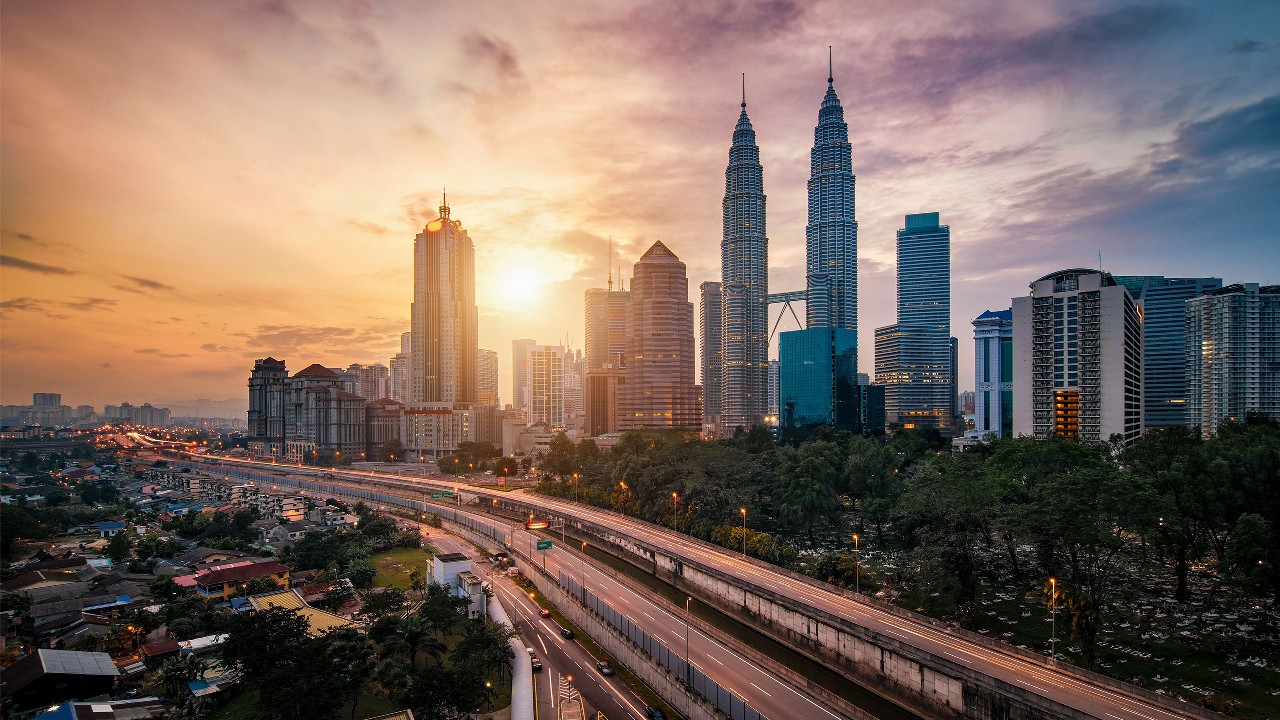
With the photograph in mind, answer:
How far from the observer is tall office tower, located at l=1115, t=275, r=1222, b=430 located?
406ft

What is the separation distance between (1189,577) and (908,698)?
100 ft

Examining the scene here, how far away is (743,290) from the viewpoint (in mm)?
178000

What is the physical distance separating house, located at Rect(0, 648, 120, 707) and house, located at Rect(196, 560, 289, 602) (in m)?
12.0

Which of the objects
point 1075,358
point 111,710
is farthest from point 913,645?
point 1075,358

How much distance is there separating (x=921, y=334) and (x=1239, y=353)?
76.4m

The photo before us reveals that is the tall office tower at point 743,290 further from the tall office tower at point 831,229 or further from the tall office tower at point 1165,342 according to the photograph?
the tall office tower at point 1165,342

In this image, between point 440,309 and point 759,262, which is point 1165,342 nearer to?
point 759,262

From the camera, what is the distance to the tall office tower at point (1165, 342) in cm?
12388

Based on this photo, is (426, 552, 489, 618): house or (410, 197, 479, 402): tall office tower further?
(410, 197, 479, 402): tall office tower

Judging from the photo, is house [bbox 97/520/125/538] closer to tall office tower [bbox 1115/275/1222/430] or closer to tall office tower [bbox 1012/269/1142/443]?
tall office tower [bbox 1012/269/1142/443]

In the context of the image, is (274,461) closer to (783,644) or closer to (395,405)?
(395,405)

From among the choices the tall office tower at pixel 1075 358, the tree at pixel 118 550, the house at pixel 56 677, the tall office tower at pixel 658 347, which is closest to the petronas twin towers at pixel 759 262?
the tall office tower at pixel 658 347

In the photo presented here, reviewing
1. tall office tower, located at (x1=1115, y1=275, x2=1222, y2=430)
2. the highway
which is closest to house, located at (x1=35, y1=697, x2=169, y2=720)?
the highway

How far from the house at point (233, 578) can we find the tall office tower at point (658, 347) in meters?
97.6
